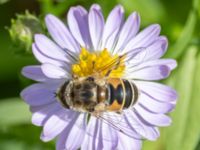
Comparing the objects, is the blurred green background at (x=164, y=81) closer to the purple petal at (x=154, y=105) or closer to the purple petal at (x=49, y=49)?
the purple petal at (x=49, y=49)

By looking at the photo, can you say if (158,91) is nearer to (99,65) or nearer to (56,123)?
(99,65)

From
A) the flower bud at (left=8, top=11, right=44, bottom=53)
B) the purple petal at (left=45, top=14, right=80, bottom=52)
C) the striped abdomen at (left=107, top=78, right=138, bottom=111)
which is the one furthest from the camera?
the flower bud at (left=8, top=11, right=44, bottom=53)

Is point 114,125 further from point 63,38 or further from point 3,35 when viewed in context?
point 3,35

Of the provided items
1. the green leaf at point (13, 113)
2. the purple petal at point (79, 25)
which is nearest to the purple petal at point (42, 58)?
the purple petal at point (79, 25)

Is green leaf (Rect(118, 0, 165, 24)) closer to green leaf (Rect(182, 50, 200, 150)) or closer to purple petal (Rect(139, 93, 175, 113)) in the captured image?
green leaf (Rect(182, 50, 200, 150))

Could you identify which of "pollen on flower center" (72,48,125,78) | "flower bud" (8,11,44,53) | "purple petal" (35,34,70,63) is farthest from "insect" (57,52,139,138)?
"flower bud" (8,11,44,53)

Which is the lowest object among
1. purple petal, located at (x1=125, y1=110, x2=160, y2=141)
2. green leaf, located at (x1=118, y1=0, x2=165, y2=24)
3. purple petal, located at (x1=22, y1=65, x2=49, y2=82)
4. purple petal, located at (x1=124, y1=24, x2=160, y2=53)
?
purple petal, located at (x1=125, y1=110, x2=160, y2=141)
